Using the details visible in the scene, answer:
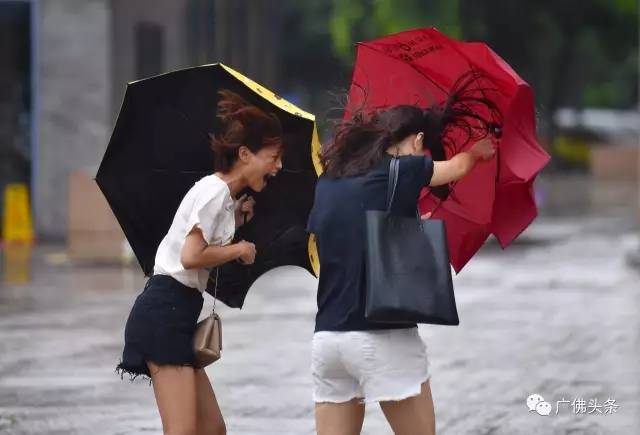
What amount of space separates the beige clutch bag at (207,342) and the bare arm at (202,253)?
26 cm

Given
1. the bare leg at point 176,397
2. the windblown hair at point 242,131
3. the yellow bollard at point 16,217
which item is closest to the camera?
the bare leg at point 176,397

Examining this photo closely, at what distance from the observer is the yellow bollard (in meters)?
24.0

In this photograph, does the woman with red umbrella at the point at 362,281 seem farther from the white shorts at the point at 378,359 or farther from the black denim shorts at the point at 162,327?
the black denim shorts at the point at 162,327

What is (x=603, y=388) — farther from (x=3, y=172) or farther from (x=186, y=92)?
(x=3, y=172)

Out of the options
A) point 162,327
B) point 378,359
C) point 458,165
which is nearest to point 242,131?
point 162,327

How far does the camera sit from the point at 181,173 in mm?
6672

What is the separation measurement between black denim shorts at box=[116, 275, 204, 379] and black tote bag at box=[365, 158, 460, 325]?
3.18 ft

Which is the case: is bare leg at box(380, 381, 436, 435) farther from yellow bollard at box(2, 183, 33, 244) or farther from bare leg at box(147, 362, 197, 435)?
yellow bollard at box(2, 183, 33, 244)

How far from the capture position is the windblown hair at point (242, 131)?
20.4 ft

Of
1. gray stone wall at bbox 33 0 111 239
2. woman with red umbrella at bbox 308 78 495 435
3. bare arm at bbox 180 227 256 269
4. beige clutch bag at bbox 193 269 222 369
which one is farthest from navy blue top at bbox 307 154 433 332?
gray stone wall at bbox 33 0 111 239

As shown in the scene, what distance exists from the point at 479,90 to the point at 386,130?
28.9 inches

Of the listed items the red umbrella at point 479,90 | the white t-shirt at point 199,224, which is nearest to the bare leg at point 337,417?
the white t-shirt at point 199,224

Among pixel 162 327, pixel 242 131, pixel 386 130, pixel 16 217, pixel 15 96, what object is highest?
pixel 386 130

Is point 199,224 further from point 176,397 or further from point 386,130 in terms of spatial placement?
point 386,130
